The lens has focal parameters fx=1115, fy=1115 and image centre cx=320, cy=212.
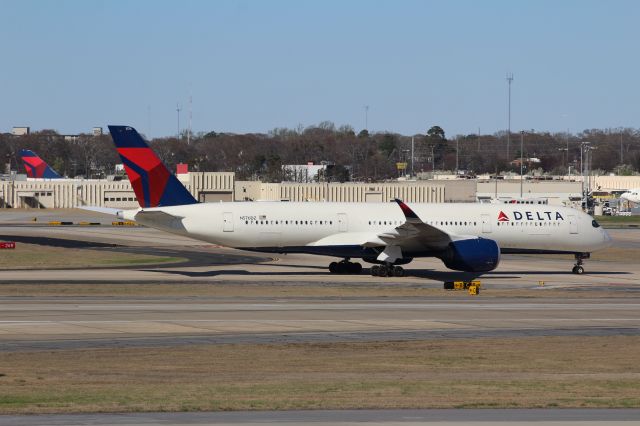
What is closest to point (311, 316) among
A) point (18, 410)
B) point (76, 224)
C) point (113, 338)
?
point (113, 338)

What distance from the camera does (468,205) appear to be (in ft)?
194

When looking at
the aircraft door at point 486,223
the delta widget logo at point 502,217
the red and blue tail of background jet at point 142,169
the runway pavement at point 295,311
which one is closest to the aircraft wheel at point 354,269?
the runway pavement at point 295,311

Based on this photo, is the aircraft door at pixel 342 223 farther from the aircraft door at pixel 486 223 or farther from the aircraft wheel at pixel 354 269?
the aircraft door at pixel 486 223

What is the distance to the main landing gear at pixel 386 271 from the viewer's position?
55.6m

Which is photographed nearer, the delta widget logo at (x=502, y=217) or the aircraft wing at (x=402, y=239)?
the aircraft wing at (x=402, y=239)

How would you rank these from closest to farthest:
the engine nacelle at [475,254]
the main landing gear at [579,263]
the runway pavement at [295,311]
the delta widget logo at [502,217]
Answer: the runway pavement at [295,311] < the engine nacelle at [475,254] < the delta widget logo at [502,217] < the main landing gear at [579,263]

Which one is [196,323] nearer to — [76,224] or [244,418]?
[244,418]

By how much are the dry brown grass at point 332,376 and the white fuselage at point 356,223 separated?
22540 millimetres

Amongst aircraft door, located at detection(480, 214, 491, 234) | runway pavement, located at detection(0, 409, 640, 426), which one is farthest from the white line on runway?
runway pavement, located at detection(0, 409, 640, 426)

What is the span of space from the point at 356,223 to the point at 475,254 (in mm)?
6619

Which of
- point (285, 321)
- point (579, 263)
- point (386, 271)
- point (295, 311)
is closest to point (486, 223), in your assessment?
point (386, 271)

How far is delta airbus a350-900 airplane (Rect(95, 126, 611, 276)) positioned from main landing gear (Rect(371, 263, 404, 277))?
5cm

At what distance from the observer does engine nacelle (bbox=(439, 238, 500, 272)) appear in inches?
2098

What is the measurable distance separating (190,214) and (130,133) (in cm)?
483
